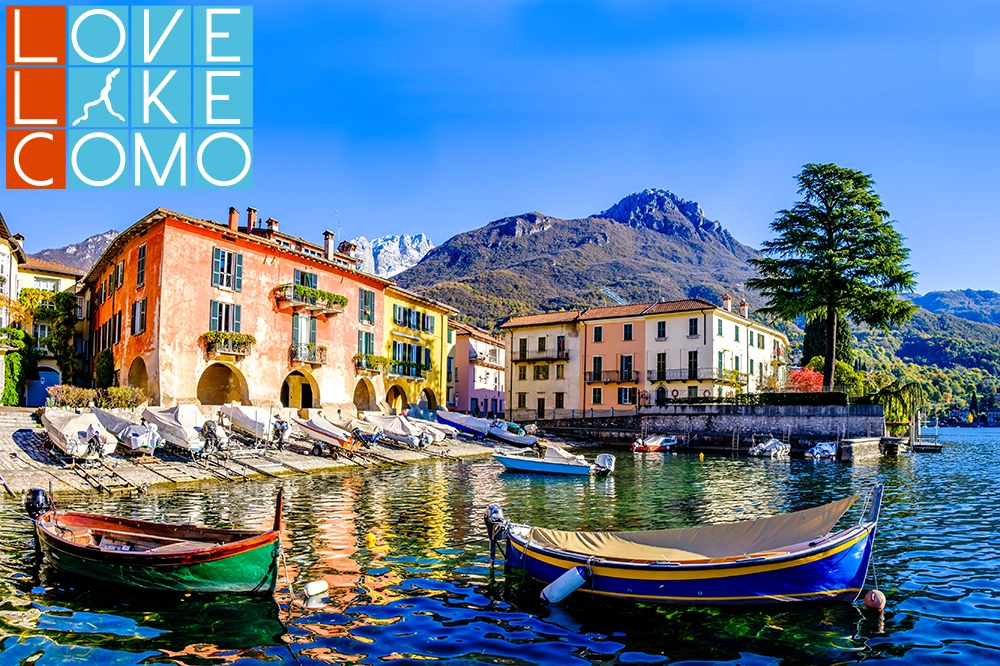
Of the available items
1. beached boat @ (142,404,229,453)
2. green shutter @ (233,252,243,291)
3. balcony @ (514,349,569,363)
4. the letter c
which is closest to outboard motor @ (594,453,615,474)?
beached boat @ (142,404,229,453)

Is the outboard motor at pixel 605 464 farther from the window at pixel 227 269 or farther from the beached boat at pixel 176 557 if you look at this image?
the beached boat at pixel 176 557

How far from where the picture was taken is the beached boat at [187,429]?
28.5 meters

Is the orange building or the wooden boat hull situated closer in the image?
the wooden boat hull

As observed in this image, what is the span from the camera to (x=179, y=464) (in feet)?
90.4

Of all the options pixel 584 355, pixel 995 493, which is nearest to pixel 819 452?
pixel 995 493

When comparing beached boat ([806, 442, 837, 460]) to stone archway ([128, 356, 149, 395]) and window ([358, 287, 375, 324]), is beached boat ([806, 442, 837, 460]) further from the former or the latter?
stone archway ([128, 356, 149, 395])

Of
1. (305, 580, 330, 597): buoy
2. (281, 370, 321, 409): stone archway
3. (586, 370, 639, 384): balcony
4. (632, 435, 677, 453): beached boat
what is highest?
(586, 370, 639, 384): balcony

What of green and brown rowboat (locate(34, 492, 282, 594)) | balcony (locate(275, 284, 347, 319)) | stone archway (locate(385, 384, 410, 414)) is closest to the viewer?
green and brown rowboat (locate(34, 492, 282, 594))

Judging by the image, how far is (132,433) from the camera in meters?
26.9

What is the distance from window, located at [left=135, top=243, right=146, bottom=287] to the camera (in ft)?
126

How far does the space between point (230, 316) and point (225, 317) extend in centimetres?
27

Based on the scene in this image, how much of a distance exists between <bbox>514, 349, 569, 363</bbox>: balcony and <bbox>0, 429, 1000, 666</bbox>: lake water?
42.9 meters

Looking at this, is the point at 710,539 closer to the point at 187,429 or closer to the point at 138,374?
the point at 187,429

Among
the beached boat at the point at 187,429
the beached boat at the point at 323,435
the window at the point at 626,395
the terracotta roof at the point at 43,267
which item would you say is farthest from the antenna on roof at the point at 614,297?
the beached boat at the point at 187,429
